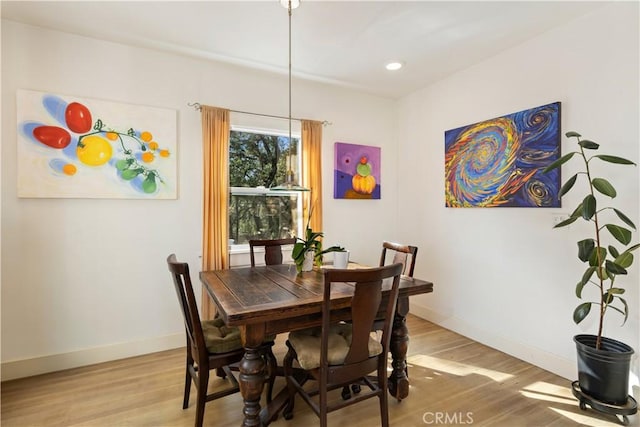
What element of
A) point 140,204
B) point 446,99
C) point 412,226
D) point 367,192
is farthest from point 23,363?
point 446,99

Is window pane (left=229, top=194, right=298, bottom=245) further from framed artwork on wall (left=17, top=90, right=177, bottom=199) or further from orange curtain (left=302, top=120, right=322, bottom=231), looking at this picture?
framed artwork on wall (left=17, top=90, right=177, bottom=199)

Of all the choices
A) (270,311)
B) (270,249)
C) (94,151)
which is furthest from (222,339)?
(94,151)

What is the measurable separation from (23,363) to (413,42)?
4.15 metres

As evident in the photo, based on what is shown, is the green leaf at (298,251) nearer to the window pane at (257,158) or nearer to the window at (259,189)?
the window at (259,189)

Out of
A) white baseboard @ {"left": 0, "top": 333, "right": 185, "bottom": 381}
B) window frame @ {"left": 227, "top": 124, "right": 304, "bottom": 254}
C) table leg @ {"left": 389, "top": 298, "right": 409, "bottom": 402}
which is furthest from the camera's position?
window frame @ {"left": 227, "top": 124, "right": 304, "bottom": 254}

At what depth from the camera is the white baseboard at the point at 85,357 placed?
95.8 inches

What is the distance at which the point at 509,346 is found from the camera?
2844 millimetres

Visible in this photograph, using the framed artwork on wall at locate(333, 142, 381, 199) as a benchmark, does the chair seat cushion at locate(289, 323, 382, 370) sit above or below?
below

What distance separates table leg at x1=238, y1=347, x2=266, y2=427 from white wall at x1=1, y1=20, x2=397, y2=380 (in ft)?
5.39

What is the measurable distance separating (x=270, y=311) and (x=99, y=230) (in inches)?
79.7

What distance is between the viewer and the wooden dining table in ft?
5.36

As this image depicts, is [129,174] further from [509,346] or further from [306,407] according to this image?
[509,346]

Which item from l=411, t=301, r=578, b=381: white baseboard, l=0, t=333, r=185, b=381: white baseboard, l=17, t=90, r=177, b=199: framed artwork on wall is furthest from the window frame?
l=411, t=301, r=578, b=381: white baseboard

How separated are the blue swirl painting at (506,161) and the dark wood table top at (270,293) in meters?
1.36
